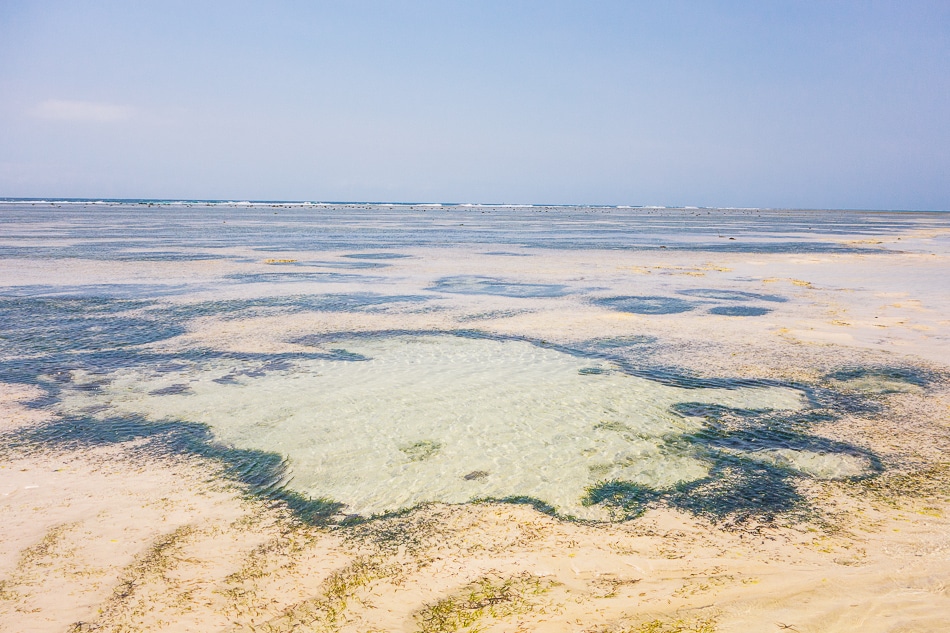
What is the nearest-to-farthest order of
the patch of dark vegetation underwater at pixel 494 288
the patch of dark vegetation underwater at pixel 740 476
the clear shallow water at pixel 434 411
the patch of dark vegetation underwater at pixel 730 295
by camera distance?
the patch of dark vegetation underwater at pixel 740 476
the clear shallow water at pixel 434 411
the patch of dark vegetation underwater at pixel 730 295
the patch of dark vegetation underwater at pixel 494 288

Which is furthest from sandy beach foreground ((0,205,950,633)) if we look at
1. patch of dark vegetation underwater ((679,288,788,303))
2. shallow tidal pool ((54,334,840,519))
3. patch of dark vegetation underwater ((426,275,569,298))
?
patch of dark vegetation underwater ((426,275,569,298))

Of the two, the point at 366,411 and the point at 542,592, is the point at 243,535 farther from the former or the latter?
the point at 366,411

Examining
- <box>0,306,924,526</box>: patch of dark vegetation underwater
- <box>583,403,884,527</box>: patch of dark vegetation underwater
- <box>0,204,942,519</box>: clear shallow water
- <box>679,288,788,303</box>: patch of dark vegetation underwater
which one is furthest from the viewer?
<box>679,288,788,303</box>: patch of dark vegetation underwater

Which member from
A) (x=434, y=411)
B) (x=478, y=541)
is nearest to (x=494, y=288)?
(x=434, y=411)

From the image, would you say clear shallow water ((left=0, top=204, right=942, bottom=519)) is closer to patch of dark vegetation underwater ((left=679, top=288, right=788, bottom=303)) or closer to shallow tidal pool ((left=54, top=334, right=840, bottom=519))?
shallow tidal pool ((left=54, top=334, right=840, bottom=519))

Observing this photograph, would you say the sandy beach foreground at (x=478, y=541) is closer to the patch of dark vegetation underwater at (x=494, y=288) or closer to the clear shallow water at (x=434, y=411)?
the clear shallow water at (x=434, y=411)

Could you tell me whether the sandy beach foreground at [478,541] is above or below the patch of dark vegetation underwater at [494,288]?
below

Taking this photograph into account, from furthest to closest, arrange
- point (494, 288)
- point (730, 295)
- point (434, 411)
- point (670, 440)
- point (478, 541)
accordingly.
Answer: point (494, 288) < point (730, 295) < point (434, 411) < point (670, 440) < point (478, 541)

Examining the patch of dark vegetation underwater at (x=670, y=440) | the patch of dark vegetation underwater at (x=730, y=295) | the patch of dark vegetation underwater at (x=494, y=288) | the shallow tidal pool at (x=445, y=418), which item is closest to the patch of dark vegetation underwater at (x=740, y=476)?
the patch of dark vegetation underwater at (x=670, y=440)

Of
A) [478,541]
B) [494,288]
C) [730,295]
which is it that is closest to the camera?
[478,541]

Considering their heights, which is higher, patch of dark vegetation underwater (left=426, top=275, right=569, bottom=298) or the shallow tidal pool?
patch of dark vegetation underwater (left=426, top=275, right=569, bottom=298)

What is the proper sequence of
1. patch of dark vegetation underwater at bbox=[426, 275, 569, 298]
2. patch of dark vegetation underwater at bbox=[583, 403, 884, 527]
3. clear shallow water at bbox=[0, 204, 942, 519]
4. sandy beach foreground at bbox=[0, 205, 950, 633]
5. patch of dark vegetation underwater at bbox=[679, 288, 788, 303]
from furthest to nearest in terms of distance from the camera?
patch of dark vegetation underwater at bbox=[426, 275, 569, 298], patch of dark vegetation underwater at bbox=[679, 288, 788, 303], clear shallow water at bbox=[0, 204, 942, 519], patch of dark vegetation underwater at bbox=[583, 403, 884, 527], sandy beach foreground at bbox=[0, 205, 950, 633]

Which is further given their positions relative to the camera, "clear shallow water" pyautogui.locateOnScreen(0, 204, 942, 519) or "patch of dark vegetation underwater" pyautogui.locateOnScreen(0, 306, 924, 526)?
"clear shallow water" pyautogui.locateOnScreen(0, 204, 942, 519)

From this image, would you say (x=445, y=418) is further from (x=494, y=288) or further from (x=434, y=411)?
(x=494, y=288)
